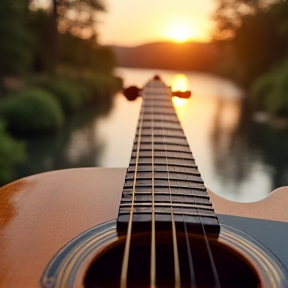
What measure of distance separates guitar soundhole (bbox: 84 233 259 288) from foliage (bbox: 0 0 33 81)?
1.91 metres

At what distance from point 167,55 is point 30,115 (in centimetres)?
297

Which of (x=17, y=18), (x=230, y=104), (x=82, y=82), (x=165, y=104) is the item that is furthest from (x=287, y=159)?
(x=82, y=82)

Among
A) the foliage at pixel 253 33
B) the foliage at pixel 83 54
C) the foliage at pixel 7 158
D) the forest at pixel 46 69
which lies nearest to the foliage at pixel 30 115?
the forest at pixel 46 69

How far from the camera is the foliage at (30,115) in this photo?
82.1 inches

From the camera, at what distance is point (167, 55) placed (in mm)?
4844

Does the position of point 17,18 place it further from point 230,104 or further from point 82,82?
point 230,104

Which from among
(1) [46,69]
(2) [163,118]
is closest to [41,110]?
(2) [163,118]

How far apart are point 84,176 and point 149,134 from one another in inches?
7.1

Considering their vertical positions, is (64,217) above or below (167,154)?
below

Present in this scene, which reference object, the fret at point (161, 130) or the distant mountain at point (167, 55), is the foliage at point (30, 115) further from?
the distant mountain at point (167, 55)

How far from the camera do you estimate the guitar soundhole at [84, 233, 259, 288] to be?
47cm

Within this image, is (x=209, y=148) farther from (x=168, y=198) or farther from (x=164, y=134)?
(x=168, y=198)

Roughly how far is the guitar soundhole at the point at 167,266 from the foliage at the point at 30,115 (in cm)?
166

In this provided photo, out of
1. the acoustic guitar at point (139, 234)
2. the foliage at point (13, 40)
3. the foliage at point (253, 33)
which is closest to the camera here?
the acoustic guitar at point (139, 234)
